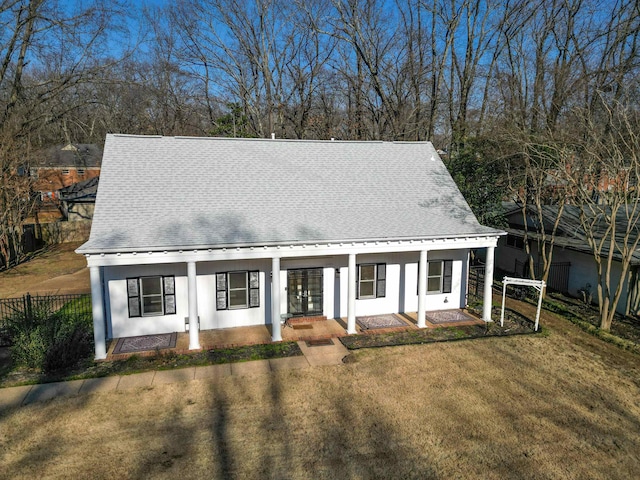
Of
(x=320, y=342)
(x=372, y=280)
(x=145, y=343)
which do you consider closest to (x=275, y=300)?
(x=320, y=342)

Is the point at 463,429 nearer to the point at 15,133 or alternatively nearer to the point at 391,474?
the point at 391,474

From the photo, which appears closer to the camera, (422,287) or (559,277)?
(422,287)

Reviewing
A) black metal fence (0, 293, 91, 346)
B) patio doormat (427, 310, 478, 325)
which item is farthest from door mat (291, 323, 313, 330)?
black metal fence (0, 293, 91, 346)

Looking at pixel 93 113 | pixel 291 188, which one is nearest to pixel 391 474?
pixel 291 188

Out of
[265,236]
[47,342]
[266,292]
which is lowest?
[47,342]

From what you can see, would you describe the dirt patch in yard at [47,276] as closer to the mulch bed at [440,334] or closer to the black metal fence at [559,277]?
the mulch bed at [440,334]

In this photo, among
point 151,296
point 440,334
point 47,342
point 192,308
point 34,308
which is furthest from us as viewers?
point 440,334

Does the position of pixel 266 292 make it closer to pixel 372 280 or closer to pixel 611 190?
pixel 372 280

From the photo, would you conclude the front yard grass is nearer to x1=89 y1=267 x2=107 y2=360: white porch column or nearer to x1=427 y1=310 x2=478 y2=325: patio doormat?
x1=89 y1=267 x2=107 y2=360: white porch column

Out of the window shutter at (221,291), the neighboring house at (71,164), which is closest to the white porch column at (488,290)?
the window shutter at (221,291)
